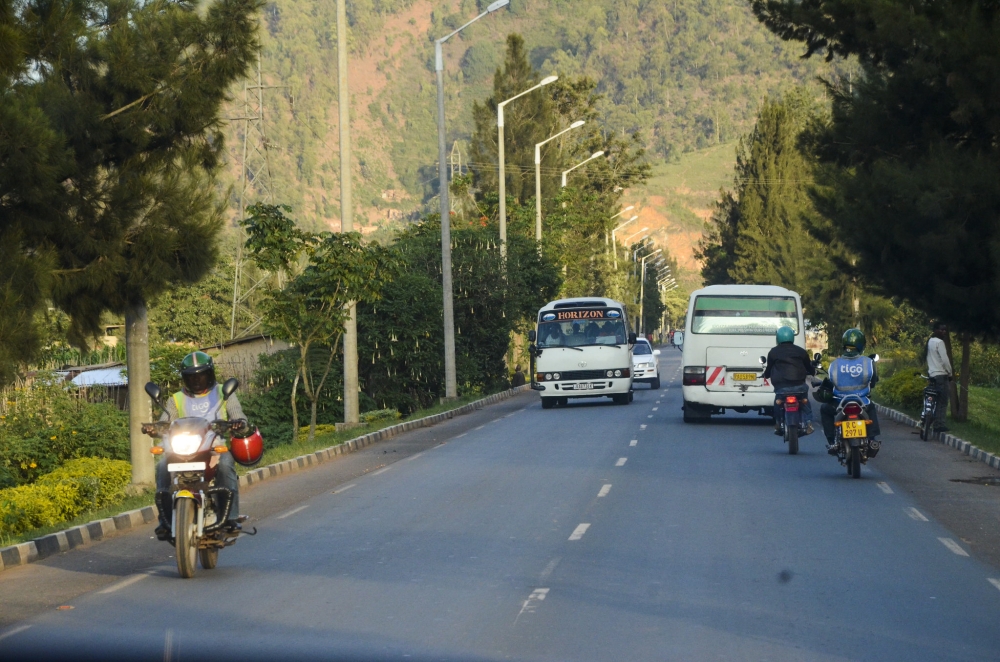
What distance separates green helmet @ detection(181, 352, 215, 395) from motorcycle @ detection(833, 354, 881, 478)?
870 cm

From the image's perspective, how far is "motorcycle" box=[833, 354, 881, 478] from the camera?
16.2 metres

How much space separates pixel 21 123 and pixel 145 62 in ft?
12.4

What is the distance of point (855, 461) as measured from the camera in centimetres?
1642

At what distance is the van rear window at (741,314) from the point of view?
26.1 meters

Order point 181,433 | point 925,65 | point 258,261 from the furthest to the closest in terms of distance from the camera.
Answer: point 258,261
point 925,65
point 181,433

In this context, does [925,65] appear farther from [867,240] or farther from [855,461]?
[855,461]

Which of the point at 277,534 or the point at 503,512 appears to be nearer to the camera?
the point at 277,534

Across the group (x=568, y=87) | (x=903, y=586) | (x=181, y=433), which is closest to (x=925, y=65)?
(x=903, y=586)

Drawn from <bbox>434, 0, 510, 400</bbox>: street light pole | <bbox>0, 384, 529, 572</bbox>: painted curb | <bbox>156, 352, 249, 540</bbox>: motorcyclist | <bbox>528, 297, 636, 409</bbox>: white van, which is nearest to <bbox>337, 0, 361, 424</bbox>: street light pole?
<bbox>0, 384, 529, 572</bbox>: painted curb

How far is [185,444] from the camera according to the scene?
10.1 m

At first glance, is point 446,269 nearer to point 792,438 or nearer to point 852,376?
point 792,438

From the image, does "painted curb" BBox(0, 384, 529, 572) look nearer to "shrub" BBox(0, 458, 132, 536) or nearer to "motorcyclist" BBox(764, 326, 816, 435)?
"shrub" BBox(0, 458, 132, 536)

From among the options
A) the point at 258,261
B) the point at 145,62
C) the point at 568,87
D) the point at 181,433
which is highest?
the point at 568,87

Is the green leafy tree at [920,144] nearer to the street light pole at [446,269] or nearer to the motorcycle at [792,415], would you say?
the motorcycle at [792,415]
